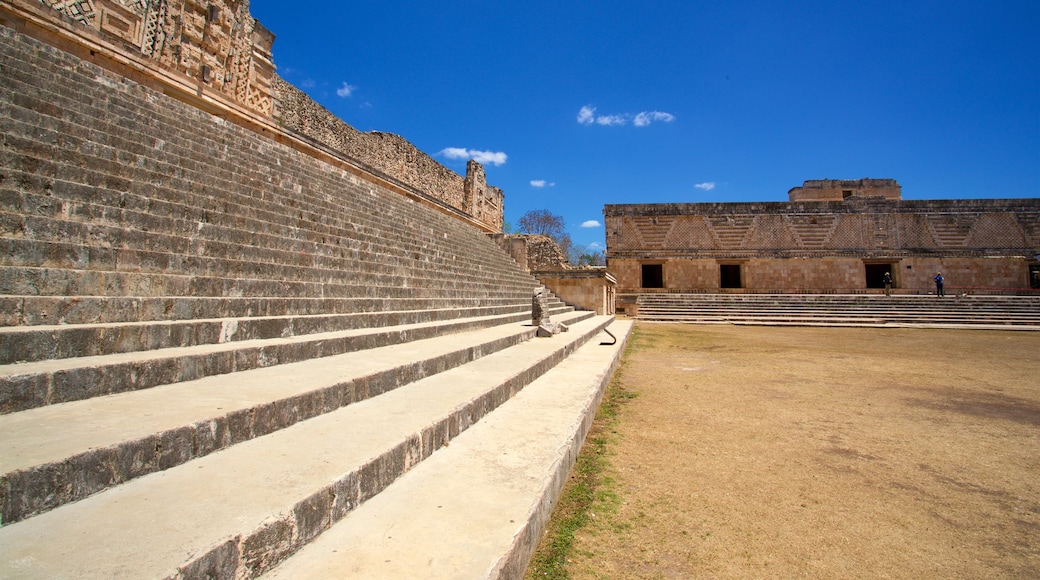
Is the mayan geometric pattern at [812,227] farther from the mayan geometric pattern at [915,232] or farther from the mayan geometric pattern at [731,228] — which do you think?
the mayan geometric pattern at [915,232]

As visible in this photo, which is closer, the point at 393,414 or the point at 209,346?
the point at 393,414

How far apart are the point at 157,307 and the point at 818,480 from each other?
4424 millimetres

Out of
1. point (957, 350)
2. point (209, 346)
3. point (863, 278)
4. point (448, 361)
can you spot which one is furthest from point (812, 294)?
point (209, 346)

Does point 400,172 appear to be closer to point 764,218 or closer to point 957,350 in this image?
point 957,350

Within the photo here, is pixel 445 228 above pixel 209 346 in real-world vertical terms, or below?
above

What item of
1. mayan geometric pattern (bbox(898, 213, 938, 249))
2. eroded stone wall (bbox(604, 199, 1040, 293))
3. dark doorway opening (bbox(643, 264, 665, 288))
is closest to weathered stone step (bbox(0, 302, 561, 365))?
eroded stone wall (bbox(604, 199, 1040, 293))

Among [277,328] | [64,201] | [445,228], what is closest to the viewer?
[64,201]

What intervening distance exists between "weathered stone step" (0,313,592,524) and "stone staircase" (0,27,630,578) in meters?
0.01

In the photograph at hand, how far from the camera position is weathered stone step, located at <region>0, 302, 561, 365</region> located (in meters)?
2.18

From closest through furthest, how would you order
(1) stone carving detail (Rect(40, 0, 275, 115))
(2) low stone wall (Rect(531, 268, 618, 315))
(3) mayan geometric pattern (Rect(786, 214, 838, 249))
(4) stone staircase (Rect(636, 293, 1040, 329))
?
(1) stone carving detail (Rect(40, 0, 275, 115)) < (2) low stone wall (Rect(531, 268, 618, 315)) < (4) stone staircase (Rect(636, 293, 1040, 329)) < (3) mayan geometric pattern (Rect(786, 214, 838, 249))

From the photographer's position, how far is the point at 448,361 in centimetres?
395

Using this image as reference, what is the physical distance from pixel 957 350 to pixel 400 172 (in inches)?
611

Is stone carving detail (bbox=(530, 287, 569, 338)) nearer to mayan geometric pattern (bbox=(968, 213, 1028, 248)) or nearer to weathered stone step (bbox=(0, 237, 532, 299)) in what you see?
weathered stone step (bbox=(0, 237, 532, 299))

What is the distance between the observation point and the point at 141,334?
265cm
